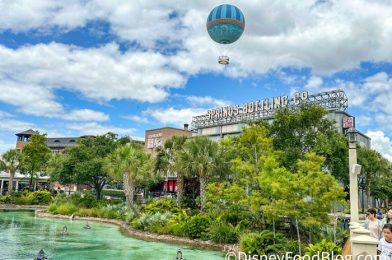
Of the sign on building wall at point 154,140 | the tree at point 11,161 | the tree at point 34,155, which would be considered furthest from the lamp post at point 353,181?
the sign on building wall at point 154,140

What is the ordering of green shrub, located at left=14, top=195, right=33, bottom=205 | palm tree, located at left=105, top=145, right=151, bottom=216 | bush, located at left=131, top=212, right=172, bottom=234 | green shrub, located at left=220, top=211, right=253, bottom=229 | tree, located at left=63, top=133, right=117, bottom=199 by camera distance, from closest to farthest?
green shrub, located at left=220, top=211, right=253, bottom=229 < bush, located at left=131, top=212, right=172, bottom=234 < palm tree, located at left=105, top=145, right=151, bottom=216 < tree, located at left=63, top=133, right=117, bottom=199 < green shrub, located at left=14, top=195, right=33, bottom=205

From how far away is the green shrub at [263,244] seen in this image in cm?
1747

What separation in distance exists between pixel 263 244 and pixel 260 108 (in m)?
46.9

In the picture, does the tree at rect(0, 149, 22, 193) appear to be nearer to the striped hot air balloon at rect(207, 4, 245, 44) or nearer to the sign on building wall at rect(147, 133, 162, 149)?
the sign on building wall at rect(147, 133, 162, 149)

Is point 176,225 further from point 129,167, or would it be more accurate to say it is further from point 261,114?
point 261,114

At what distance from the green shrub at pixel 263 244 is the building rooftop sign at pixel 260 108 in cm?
2638

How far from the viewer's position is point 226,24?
25.4m

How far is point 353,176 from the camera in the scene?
11.8m

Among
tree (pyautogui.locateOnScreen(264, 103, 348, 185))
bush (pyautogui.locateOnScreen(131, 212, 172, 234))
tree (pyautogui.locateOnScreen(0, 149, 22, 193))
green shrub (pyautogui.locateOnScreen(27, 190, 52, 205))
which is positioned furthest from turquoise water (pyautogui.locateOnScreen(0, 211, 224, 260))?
tree (pyautogui.locateOnScreen(0, 149, 22, 193))

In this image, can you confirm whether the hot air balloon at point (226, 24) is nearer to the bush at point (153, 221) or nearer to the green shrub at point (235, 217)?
the green shrub at point (235, 217)

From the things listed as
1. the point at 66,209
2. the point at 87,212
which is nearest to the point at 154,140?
the point at 66,209

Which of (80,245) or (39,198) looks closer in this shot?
(80,245)

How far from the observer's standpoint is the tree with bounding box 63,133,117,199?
142 ft

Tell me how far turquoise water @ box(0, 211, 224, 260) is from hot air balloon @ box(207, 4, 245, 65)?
14.6 metres
